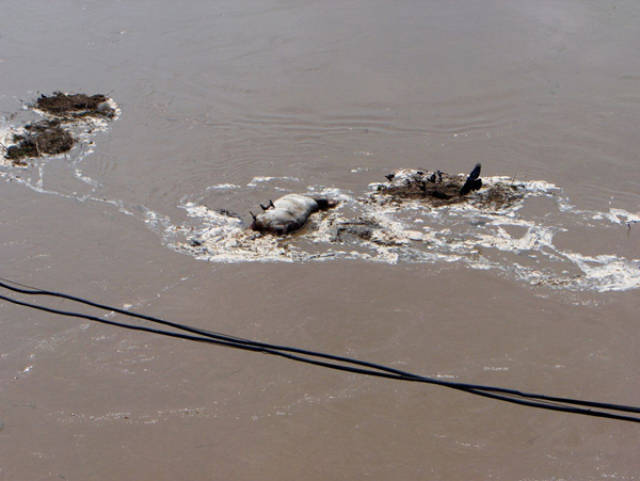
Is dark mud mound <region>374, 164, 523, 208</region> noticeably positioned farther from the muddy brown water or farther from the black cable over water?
the black cable over water

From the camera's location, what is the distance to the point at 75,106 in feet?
37.0

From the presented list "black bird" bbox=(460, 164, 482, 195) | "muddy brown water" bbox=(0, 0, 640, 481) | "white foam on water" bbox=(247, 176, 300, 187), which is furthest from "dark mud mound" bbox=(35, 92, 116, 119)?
"black bird" bbox=(460, 164, 482, 195)

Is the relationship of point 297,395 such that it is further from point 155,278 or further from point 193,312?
point 155,278

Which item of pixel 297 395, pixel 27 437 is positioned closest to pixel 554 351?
pixel 297 395

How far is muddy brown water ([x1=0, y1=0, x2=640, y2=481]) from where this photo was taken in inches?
226

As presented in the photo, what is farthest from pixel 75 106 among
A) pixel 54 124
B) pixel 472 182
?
pixel 472 182

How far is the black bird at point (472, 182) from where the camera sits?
8594 mm

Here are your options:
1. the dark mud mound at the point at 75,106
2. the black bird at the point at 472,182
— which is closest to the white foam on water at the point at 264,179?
the black bird at the point at 472,182

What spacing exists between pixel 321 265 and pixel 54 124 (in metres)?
5.74

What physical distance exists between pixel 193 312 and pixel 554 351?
3.64 m

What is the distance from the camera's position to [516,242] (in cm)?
796

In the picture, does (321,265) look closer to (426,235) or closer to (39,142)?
(426,235)

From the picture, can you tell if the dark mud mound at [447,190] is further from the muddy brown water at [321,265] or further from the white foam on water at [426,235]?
the muddy brown water at [321,265]

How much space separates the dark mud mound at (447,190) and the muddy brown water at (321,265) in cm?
33
